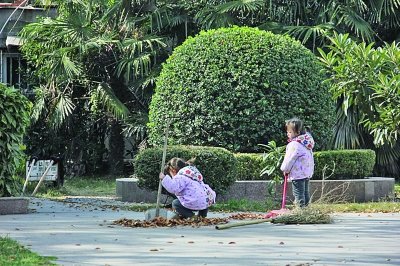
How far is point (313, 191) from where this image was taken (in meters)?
16.2

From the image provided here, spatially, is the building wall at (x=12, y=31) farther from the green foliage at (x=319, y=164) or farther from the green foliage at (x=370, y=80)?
the green foliage at (x=319, y=164)

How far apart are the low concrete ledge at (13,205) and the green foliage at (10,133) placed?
23cm

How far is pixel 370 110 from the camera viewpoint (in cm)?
1761

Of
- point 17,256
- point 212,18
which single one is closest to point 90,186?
point 212,18

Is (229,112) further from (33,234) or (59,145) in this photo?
(59,145)

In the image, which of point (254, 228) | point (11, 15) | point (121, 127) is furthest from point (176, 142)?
point (11, 15)

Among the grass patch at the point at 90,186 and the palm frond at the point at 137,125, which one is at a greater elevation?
the palm frond at the point at 137,125

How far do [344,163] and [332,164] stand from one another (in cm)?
29

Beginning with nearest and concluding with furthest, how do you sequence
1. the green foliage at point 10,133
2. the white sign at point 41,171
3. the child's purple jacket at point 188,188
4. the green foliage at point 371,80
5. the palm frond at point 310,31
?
the child's purple jacket at point 188,188, the green foliage at point 10,133, the green foliage at point 371,80, the white sign at point 41,171, the palm frond at point 310,31

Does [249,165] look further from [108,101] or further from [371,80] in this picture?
[108,101]

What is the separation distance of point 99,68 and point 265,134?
27.7 feet

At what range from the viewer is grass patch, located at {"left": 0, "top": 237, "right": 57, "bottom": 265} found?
8.58 metres

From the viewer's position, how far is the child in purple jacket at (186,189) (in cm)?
1243

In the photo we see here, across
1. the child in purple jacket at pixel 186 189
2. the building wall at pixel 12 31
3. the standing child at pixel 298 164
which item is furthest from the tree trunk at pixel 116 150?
the child in purple jacket at pixel 186 189
